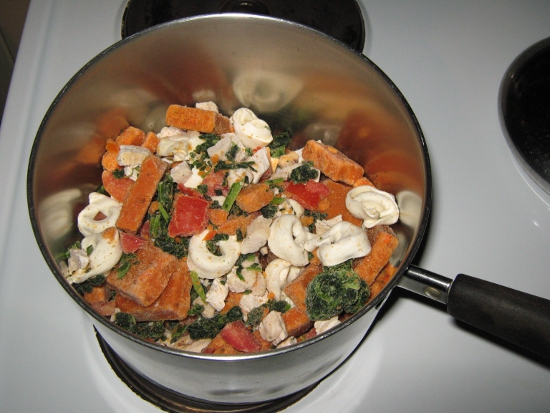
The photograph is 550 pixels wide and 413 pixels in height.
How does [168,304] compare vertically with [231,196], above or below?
below

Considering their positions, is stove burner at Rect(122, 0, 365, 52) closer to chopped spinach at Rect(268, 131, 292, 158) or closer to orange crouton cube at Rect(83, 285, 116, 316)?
chopped spinach at Rect(268, 131, 292, 158)

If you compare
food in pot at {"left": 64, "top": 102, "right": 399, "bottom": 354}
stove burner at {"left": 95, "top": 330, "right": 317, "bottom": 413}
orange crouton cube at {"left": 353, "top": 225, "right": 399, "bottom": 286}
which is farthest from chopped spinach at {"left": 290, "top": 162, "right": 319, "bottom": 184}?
stove burner at {"left": 95, "top": 330, "right": 317, "bottom": 413}

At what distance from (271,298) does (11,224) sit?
630 mm

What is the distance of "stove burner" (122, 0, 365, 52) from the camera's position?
127 cm

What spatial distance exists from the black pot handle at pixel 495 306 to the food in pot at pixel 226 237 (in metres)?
0.17

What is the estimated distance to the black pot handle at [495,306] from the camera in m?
0.68

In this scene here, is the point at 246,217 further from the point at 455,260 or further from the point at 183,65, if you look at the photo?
the point at 455,260

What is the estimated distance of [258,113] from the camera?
121cm

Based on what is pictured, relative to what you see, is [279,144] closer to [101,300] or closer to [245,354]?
[101,300]

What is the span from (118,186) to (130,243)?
16cm

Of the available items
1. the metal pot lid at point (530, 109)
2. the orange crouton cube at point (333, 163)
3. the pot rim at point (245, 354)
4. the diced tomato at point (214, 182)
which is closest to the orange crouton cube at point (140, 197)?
the diced tomato at point (214, 182)

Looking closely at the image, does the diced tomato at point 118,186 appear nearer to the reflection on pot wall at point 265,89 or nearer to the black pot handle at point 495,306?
the reflection on pot wall at point 265,89

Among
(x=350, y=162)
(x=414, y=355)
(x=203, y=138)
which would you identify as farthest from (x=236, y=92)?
(x=414, y=355)

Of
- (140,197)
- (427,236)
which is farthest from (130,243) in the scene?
(427,236)
